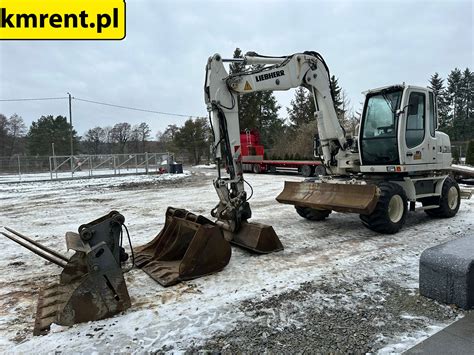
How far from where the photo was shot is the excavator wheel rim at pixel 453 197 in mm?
8156

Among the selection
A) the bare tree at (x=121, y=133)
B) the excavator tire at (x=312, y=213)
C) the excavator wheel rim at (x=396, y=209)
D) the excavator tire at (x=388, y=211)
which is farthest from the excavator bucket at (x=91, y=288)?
the bare tree at (x=121, y=133)

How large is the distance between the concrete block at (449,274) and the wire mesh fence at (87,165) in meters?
23.4

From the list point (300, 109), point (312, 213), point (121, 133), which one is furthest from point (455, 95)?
point (312, 213)

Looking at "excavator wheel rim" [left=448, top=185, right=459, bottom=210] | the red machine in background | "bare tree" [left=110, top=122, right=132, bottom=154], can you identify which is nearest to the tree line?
"bare tree" [left=110, top=122, right=132, bottom=154]

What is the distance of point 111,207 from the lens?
430 inches

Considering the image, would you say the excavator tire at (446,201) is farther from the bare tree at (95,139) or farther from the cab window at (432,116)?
the bare tree at (95,139)

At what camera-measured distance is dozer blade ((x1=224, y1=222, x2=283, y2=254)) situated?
17.7ft

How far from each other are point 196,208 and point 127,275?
5548 millimetres

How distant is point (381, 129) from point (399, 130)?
1.43 feet

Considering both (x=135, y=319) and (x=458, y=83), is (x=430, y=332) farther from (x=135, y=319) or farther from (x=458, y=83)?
(x=458, y=83)

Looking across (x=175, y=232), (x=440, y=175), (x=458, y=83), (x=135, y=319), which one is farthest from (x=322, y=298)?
(x=458, y=83)

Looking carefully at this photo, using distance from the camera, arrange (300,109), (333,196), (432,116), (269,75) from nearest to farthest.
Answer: (269,75) → (333,196) → (432,116) → (300,109)

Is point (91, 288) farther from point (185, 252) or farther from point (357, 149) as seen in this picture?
point (357, 149)

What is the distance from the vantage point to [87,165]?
83.1ft
